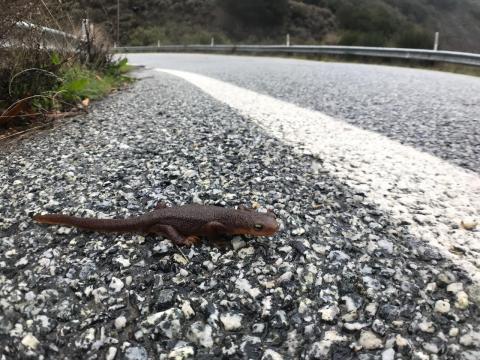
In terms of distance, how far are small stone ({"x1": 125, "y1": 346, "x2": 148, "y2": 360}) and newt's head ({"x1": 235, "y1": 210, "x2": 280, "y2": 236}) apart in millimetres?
815

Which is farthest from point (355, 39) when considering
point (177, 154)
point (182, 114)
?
point (177, 154)

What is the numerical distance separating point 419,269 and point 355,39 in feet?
67.3

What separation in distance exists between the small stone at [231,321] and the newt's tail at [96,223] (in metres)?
0.78

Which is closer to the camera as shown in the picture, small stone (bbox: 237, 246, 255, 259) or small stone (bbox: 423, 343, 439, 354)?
small stone (bbox: 423, 343, 439, 354)

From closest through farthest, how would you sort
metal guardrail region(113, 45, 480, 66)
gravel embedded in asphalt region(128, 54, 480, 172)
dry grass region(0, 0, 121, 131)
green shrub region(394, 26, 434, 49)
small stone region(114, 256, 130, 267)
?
small stone region(114, 256, 130, 267) < gravel embedded in asphalt region(128, 54, 480, 172) < dry grass region(0, 0, 121, 131) < metal guardrail region(113, 45, 480, 66) < green shrub region(394, 26, 434, 49)

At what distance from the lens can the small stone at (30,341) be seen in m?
1.46

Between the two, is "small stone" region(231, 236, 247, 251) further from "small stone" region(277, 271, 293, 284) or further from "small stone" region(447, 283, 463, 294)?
"small stone" region(447, 283, 463, 294)

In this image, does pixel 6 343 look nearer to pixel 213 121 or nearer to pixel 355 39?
pixel 213 121

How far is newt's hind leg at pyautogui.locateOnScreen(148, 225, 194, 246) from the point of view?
2066 mm

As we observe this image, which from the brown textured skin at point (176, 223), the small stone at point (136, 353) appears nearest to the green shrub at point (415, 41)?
the brown textured skin at point (176, 223)

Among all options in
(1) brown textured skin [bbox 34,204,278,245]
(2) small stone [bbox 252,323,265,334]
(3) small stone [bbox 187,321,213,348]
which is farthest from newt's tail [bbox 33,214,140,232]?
(2) small stone [bbox 252,323,265,334]

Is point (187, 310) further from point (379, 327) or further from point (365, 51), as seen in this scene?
point (365, 51)

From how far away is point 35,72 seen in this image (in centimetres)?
387

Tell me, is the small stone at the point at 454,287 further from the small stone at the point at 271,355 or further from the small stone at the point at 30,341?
the small stone at the point at 30,341
